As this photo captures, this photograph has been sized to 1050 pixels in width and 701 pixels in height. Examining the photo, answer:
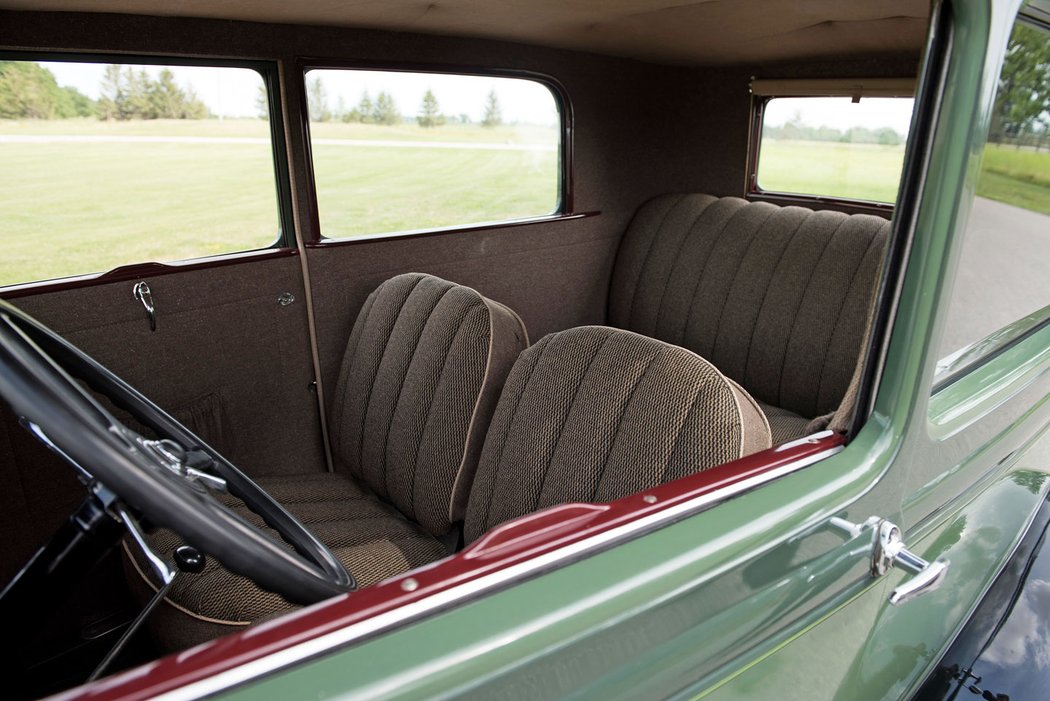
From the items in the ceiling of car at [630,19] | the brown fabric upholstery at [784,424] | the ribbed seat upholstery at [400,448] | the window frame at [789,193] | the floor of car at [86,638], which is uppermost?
the ceiling of car at [630,19]

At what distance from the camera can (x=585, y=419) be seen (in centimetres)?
143

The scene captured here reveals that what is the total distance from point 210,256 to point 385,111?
1175mm

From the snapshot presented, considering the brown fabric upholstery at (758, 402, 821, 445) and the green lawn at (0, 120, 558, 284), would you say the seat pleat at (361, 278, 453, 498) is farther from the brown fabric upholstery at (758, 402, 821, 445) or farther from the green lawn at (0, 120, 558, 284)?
the brown fabric upholstery at (758, 402, 821, 445)

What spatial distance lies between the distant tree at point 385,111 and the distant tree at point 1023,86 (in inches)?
83.4

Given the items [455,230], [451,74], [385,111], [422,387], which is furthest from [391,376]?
[385,111]

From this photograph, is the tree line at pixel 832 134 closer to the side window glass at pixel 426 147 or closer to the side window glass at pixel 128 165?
the side window glass at pixel 426 147

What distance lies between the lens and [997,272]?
1.35 metres

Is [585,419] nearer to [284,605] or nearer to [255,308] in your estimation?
[284,605]

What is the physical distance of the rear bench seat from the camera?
2.51m

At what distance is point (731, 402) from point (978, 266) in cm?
45

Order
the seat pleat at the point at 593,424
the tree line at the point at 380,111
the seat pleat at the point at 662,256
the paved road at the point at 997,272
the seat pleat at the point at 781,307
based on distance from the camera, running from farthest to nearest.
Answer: the seat pleat at the point at 662,256 → the seat pleat at the point at 781,307 → the tree line at the point at 380,111 → the seat pleat at the point at 593,424 → the paved road at the point at 997,272

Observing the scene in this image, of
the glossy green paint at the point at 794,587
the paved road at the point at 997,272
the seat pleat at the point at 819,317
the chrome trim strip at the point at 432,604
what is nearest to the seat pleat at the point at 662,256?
the seat pleat at the point at 819,317

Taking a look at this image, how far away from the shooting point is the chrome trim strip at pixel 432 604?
2.01 ft

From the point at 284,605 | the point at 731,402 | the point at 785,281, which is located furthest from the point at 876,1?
the point at 284,605
